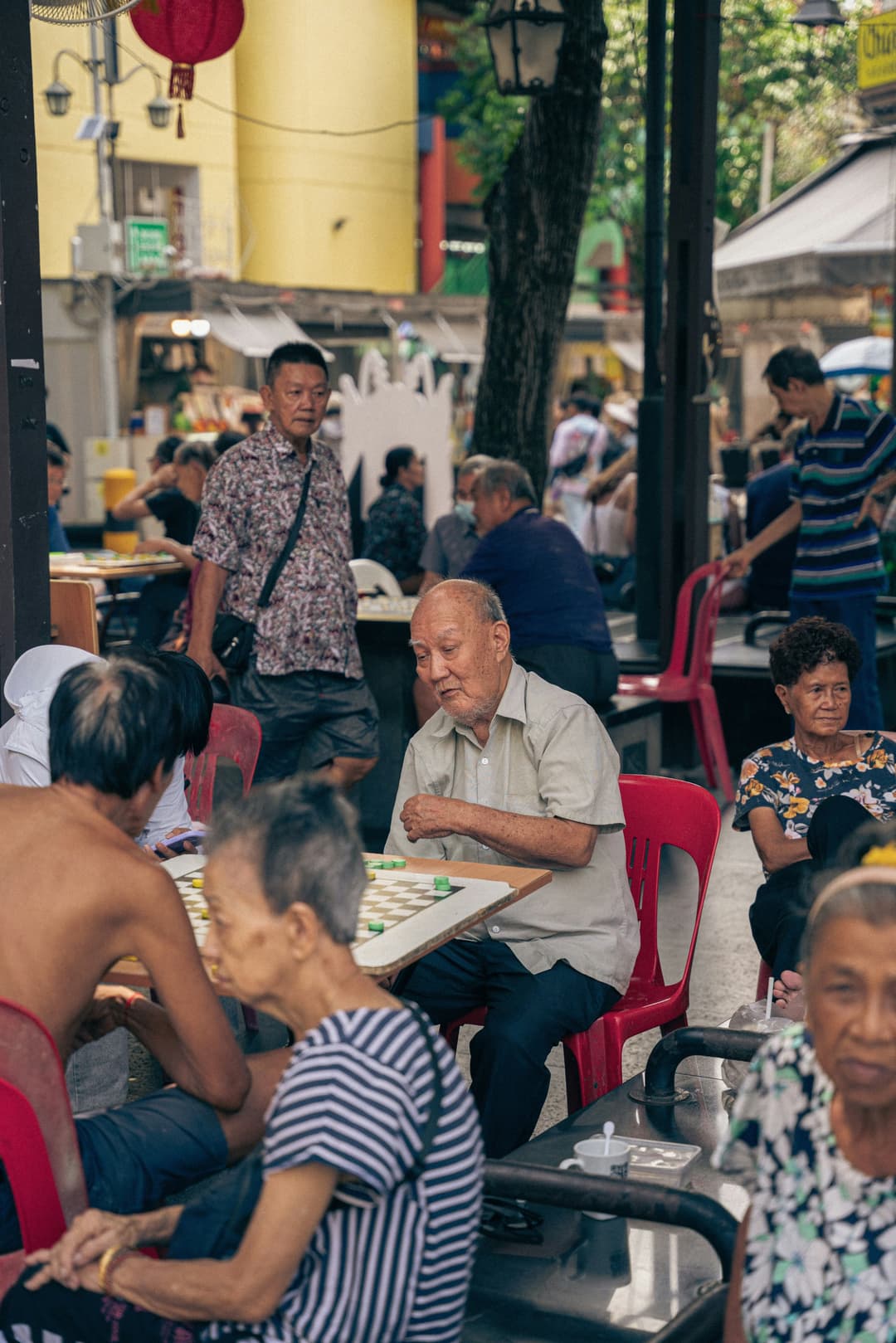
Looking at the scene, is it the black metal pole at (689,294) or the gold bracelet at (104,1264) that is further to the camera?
the black metal pole at (689,294)

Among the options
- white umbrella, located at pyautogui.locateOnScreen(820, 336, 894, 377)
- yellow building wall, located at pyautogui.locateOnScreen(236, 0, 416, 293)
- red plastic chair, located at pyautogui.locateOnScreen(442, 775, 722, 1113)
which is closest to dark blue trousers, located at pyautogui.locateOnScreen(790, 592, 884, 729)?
red plastic chair, located at pyautogui.locateOnScreen(442, 775, 722, 1113)

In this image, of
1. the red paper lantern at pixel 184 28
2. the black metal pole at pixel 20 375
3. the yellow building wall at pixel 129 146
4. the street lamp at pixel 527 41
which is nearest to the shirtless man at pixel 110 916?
the black metal pole at pixel 20 375

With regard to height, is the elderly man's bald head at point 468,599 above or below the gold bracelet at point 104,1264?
above

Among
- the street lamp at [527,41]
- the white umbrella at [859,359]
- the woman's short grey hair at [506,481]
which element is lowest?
the woman's short grey hair at [506,481]

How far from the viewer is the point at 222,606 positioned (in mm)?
5738

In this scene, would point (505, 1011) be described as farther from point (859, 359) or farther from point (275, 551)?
point (859, 359)

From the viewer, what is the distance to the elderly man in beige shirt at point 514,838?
3535mm

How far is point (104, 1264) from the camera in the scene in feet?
7.34

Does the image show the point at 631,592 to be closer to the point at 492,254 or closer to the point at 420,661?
the point at 492,254

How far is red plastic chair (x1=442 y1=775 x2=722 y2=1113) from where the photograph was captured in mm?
3725

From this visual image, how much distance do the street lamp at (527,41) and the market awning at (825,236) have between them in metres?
2.30

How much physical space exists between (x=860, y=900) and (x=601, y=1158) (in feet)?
3.66

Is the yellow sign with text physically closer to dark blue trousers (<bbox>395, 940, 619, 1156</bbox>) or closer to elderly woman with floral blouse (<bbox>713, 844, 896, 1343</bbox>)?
dark blue trousers (<bbox>395, 940, 619, 1156</bbox>)

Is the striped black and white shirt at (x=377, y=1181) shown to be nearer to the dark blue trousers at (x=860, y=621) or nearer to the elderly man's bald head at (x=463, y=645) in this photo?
the elderly man's bald head at (x=463, y=645)
